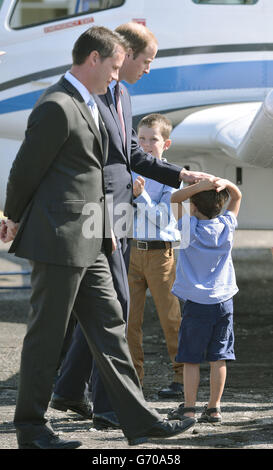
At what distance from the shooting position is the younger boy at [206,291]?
508 cm

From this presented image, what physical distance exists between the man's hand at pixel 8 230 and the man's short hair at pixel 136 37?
1.21 meters

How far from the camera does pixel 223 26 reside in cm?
850

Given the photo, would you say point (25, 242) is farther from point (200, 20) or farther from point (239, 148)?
point (200, 20)

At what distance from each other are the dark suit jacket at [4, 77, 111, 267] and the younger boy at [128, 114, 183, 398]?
1.49m

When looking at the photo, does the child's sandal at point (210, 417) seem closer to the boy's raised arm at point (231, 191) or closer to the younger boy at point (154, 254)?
the younger boy at point (154, 254)

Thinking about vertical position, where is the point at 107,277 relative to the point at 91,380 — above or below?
above

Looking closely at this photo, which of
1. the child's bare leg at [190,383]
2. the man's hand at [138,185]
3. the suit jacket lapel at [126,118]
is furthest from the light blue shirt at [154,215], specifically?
the child's bare leg at [190,383]

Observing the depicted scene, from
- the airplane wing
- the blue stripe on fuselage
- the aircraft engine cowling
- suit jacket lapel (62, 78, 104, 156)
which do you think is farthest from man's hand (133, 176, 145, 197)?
the blue stripe on fuselage

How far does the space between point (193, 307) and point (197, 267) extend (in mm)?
211

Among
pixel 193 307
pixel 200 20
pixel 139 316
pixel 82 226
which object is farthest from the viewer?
pixel 200 20

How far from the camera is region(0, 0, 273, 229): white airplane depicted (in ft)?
27.7

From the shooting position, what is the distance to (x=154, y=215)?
580 cm

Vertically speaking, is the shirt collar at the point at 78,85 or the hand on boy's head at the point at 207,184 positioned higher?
the shirt collar at the point at 78,85
